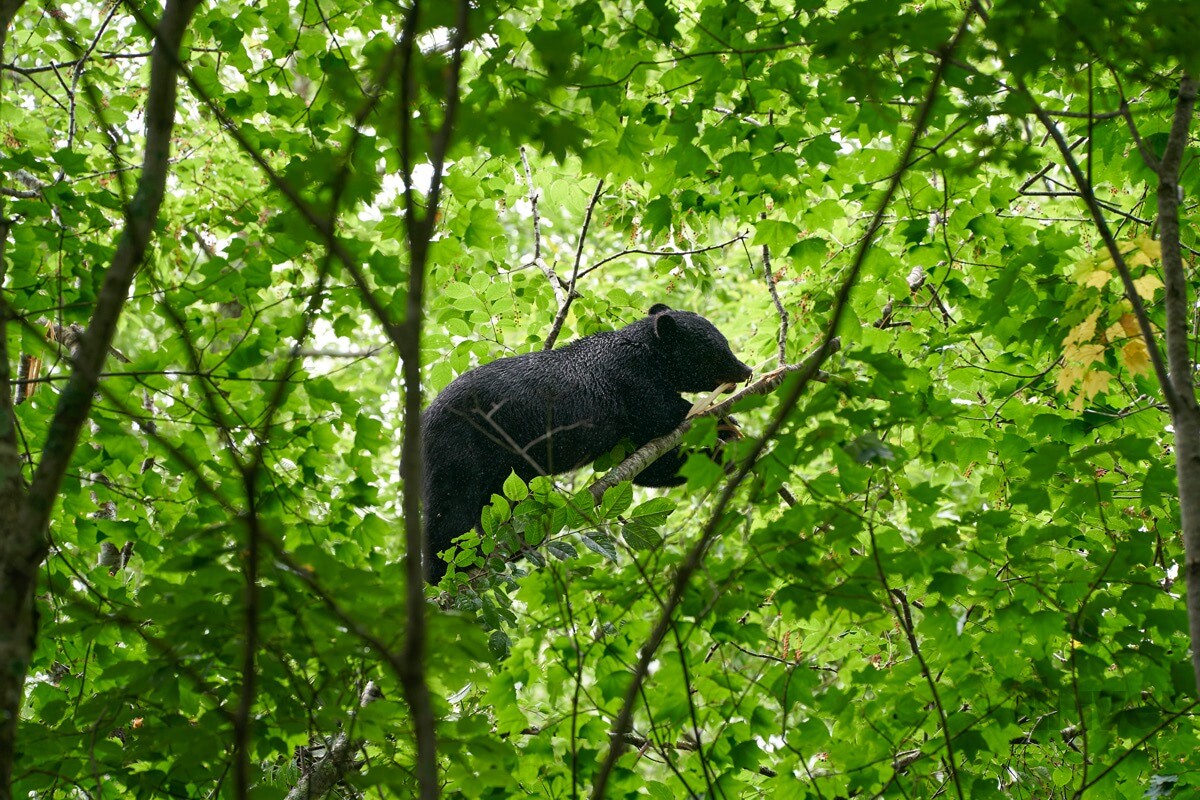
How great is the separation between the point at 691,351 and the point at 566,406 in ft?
2.83

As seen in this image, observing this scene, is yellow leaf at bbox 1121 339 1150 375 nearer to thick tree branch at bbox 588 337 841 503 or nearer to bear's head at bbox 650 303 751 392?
thick tree branch at bbox 588 337 841 503

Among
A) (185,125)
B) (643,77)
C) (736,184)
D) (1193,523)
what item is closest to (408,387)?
(1193,523)

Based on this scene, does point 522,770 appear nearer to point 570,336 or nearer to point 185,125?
point 570,336

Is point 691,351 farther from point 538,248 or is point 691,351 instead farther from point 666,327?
point 538,248

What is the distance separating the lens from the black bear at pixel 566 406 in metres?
4.75

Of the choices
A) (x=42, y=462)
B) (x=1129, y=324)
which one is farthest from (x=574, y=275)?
(x=42, y=462)

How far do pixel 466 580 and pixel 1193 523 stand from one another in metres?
2.20

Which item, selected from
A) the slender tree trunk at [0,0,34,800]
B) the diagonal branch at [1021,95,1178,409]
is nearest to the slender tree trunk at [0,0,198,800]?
the slender tree trunk at [0,0,34,800]

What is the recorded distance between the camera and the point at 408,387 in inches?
49.8

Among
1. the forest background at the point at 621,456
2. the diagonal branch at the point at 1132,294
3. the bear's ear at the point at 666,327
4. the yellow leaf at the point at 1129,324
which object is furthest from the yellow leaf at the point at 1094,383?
the bear's ear at the point at 666,327

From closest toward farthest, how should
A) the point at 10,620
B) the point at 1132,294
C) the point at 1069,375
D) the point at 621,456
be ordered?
the point at 10,620
the point at 1132,294
the point at 1069,375
the point at 621,456

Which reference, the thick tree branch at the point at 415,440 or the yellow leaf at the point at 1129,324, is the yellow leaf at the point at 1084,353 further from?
the thick tree branch at the point at 415,440

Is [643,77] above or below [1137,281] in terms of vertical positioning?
above

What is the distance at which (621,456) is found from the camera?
4.66 meters
